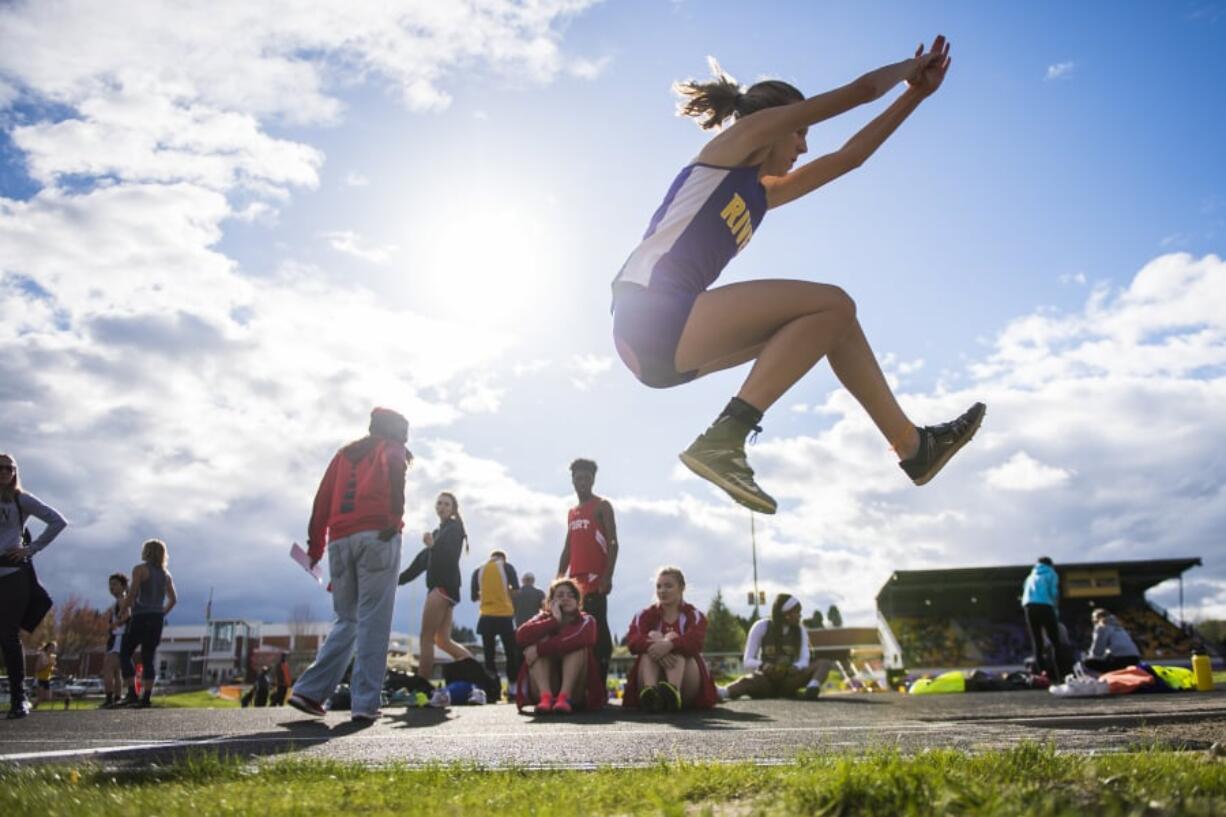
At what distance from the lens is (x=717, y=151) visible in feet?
9.90

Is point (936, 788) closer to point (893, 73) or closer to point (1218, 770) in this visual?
point (1218, 770)

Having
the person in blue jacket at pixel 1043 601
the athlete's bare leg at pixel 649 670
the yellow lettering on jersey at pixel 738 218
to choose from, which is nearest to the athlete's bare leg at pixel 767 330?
the yellow lettering on jersey at pixel 738 218

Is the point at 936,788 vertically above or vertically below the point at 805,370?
below

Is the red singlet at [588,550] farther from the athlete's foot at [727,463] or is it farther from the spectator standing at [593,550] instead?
the athlete's foot at [727,463]

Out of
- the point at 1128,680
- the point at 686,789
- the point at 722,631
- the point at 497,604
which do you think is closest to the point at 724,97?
the point at 686,789

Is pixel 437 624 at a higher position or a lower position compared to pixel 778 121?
lower

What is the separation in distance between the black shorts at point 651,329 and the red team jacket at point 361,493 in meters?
3.05

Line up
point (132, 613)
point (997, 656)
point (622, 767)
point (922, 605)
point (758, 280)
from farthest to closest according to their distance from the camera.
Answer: point (922, 605) → point (997, 656) → point (132, 613) → point (758, 280) → point (622, 767)

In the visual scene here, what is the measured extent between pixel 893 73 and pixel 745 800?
8.07 ft

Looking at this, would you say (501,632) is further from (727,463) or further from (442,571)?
(727,463)

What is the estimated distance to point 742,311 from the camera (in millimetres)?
2828

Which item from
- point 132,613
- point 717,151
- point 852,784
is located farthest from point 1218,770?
point 132,613

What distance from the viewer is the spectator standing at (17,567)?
6.56m

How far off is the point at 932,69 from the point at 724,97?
30.6 inches
